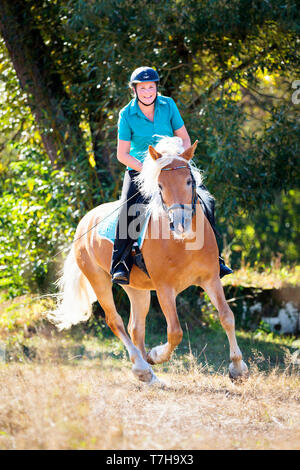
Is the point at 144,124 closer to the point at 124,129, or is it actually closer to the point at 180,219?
the point at 124,129

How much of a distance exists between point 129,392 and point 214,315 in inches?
188

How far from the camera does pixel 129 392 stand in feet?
17.3

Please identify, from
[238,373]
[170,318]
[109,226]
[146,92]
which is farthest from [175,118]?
[238,373]

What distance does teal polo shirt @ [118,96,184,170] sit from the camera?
5664 millimetres

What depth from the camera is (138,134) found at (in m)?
5.71

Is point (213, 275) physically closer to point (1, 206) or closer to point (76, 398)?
point (76, 398)

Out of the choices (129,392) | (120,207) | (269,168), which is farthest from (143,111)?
(269,168)

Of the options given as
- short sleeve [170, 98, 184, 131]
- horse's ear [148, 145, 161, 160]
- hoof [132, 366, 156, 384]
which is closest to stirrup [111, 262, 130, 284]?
hoof [132, 366, 156, 384]

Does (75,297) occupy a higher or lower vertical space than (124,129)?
lower

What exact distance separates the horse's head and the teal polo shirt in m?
0.69

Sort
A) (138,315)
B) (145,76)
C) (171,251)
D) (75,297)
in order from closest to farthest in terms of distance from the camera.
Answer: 1. (171,251)
2. (145,76)
3. (138,315)
4. (75,297)

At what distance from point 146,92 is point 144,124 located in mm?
321

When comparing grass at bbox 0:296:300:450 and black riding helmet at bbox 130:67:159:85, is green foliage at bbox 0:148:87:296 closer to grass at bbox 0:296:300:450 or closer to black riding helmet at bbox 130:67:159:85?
grass at bbox 0:296:300:450

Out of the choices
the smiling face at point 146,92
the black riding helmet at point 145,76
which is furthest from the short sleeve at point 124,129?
the black riding helmet at point 145,76
